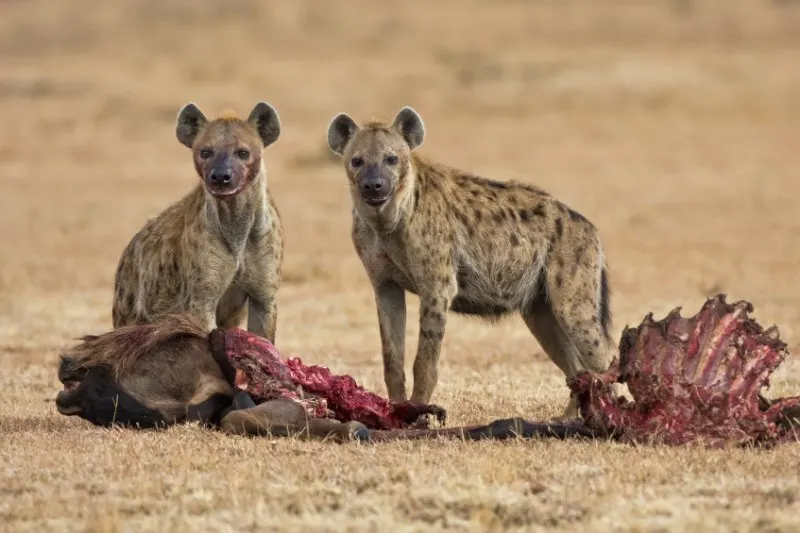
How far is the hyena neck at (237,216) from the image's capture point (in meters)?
7.48

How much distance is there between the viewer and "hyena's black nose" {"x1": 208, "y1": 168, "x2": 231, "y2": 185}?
7.34 meters

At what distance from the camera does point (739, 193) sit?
22.4 m

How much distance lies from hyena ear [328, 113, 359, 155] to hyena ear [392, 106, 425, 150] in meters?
0.23

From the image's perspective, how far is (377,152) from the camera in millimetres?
7637

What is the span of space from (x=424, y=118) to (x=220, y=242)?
81.7 ft

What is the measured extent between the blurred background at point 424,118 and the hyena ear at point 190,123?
125 inches

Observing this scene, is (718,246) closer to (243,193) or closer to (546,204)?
(546,204)

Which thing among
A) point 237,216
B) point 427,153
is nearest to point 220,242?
point 237,216

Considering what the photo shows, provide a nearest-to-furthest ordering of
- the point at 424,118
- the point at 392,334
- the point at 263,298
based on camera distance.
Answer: the point at 263,298 < the point at 392,334 < the point at 424,118

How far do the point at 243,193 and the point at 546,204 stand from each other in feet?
5.52

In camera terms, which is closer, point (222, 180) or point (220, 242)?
point (222, 180)

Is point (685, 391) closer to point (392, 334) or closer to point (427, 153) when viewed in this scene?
point (392, 334)

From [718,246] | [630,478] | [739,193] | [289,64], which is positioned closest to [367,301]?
[718,246]

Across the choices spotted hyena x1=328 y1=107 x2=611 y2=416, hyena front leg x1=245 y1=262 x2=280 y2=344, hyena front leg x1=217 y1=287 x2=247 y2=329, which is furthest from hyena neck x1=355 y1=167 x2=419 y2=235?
hyena front leg x1=217 y1=287 x2=247 y2=329
